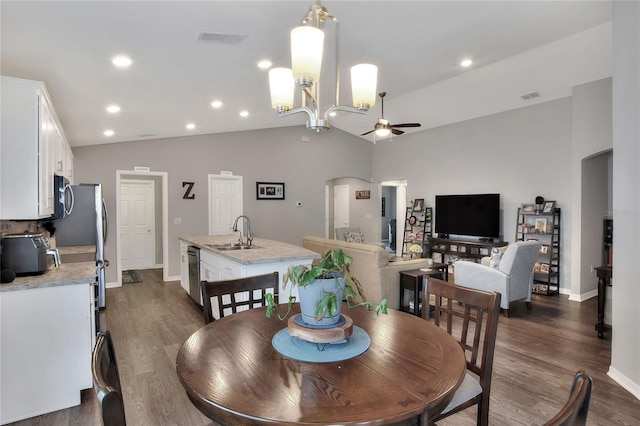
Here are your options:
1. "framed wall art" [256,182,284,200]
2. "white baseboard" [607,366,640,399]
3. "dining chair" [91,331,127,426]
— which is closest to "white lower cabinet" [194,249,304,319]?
"dining chair" [91,331,127,426]

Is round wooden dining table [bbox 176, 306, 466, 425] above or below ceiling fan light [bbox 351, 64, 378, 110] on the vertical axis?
below

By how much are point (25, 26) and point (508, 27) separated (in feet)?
12.8

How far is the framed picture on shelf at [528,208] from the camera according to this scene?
5.94 metres

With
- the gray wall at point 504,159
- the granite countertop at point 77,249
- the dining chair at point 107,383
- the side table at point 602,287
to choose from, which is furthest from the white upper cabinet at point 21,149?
the gray wall at point 504,159

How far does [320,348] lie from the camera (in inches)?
53.7

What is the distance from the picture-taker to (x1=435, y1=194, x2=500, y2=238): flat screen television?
6.41 metres

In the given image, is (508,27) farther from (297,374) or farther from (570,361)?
(297,374)

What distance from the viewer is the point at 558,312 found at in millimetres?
4730

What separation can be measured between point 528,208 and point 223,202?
563 cm

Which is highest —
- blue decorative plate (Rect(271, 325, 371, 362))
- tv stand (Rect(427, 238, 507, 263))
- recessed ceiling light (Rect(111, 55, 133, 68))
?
recessed ceiling light (Rect(111, 55, 133, 68))

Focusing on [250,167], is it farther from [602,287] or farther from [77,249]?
[602,287]

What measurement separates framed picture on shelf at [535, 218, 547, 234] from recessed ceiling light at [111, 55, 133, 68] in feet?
19.7

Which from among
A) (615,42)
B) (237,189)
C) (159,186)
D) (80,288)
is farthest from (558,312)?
(159,186)

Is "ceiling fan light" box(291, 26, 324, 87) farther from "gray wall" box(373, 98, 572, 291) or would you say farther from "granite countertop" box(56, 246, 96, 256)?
"gray wall" box(373, 98, 572, 291)
